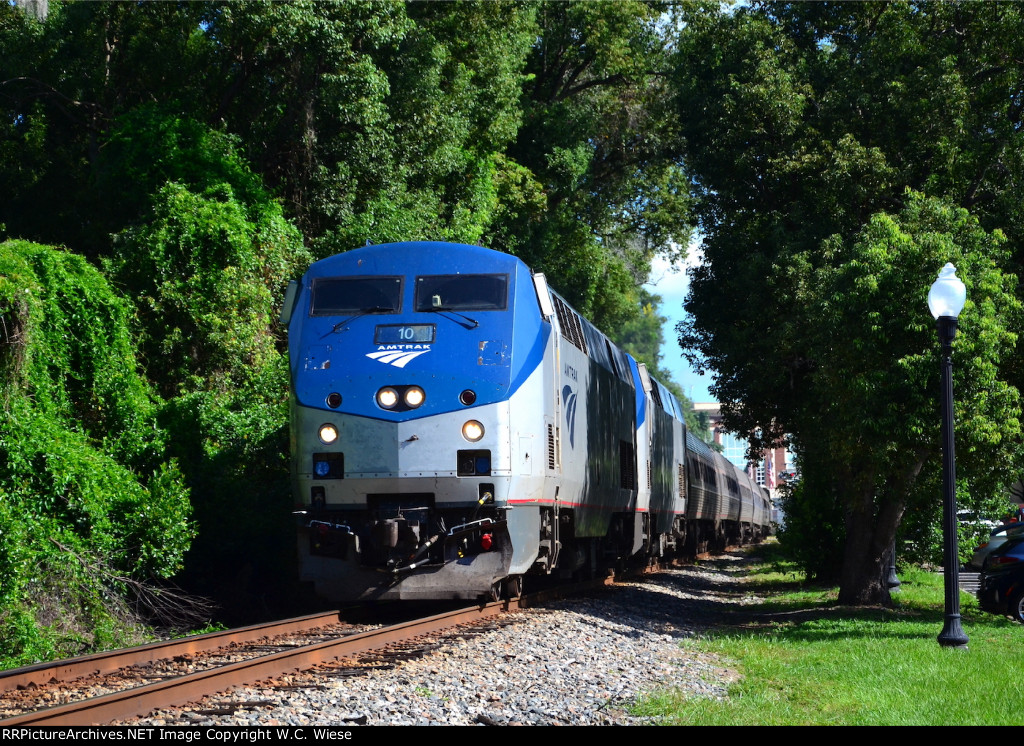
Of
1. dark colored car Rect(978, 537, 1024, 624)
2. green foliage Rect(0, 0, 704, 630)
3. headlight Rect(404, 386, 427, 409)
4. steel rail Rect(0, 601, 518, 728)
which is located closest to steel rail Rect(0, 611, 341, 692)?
steel rail Rect(0, 601, 518, 728)

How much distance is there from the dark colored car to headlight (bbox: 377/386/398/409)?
9.60 m

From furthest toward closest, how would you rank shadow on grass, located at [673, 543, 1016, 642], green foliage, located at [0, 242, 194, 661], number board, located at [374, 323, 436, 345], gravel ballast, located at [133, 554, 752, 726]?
shadow on grass, located at [673, 543, 1016, 642] < number board, located at [374, 323, 436, 345] < green foliage, located at [0, 242, 194, 661] < gravel ballast, located at [133, 554, 752, 726]

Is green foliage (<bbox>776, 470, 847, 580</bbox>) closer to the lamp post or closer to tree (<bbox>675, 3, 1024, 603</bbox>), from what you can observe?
tree (<bbox>675, 3, 1024, 603</bbox>)

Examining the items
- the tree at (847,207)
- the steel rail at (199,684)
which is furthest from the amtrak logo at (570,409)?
the steel rail at (199,684)

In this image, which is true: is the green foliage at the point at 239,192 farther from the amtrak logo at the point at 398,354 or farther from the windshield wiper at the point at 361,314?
the amtrak logo at the point at 398,354

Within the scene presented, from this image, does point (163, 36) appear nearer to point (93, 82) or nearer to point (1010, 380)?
point (93, 82)

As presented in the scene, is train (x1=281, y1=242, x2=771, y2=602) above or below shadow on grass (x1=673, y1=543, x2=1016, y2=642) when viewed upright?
above

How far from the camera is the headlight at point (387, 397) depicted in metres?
11.9

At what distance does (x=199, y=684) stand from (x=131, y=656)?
1962 mm

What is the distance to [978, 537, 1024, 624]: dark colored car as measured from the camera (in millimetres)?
15328

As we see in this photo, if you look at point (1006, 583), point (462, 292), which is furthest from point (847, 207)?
point (462, 292)

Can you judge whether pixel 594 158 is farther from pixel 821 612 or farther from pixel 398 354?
pixel 398 354

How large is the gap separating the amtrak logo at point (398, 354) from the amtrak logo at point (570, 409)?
2.76 metres

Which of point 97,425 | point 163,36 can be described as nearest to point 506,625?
point 97,425
